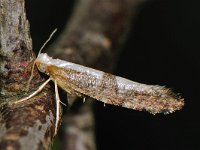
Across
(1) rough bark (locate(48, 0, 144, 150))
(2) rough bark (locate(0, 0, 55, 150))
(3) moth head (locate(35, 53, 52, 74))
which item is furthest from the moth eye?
(1) rough bark (locate(48, 0, 144, 150))

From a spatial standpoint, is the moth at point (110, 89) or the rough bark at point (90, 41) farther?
the rough bark at point (90, 41)

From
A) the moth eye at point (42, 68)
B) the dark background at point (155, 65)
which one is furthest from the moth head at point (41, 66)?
the dark background at point (155, 65)

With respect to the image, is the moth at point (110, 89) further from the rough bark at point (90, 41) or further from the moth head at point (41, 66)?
the rough bark at point (90, 41)

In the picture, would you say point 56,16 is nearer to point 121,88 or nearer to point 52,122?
point 121,88

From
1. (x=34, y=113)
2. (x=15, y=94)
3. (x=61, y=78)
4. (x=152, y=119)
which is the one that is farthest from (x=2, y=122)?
(x=152, y=119)

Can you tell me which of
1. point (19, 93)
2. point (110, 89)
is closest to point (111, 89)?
point (110, 89)

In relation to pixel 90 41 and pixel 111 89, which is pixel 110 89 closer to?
pixel 111 89

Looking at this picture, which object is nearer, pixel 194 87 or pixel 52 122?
pixel 52 122

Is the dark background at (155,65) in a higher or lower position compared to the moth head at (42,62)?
lower
